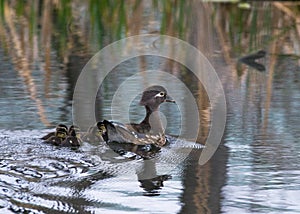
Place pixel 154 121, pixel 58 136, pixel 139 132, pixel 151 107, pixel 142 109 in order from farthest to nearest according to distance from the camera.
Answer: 1. pixel 142 109
2. pixel 151 107
3. pixel 154 121
4. pixel 139 132
5. pixel 58 136

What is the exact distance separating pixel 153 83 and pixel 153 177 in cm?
256

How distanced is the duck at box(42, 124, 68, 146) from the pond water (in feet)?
0.21

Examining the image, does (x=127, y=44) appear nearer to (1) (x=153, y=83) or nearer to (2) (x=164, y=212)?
(1) (x=153, y=83)

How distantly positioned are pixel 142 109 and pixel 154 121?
0.59 meters

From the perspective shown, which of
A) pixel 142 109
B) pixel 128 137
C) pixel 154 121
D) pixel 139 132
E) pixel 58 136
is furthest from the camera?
pixel 142 109

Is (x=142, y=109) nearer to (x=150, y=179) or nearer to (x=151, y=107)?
(x=151, y=107)

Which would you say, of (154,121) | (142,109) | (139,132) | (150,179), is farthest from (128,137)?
(150,179)

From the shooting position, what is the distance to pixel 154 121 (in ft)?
22.2

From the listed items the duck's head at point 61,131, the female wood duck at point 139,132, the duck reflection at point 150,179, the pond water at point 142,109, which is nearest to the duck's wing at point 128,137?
the female wood duck at point 139,132

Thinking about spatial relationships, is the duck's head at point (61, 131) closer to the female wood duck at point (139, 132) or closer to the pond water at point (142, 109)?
the pond water at point (142, 109)

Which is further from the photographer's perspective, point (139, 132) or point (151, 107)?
point (151, 107)

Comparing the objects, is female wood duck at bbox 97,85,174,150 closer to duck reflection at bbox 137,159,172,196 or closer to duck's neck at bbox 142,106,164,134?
duck's neck at bbox 142,106,164,134

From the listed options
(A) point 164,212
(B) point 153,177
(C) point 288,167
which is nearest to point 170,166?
(B) point 153,177

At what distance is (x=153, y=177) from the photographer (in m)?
5.55
